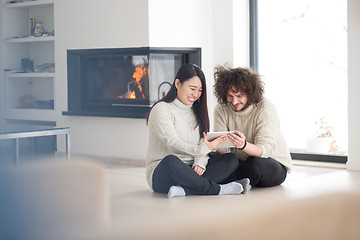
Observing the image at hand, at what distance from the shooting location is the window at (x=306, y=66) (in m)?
2.98

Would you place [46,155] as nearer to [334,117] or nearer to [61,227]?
[61,227]

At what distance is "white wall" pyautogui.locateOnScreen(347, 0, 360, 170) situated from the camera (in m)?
2.74

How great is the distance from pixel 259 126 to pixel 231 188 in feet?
0.80

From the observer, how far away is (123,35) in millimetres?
3080

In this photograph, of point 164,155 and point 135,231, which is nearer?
point 135,231

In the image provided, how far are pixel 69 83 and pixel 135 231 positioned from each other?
326 cm

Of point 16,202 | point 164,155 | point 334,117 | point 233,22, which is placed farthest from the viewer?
point 233,22

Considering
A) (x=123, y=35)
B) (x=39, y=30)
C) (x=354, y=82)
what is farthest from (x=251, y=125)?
(x=39, y=30)

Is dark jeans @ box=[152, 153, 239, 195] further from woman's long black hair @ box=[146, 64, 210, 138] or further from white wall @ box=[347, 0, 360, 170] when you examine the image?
white wall @ box=[347, 0, 360, 170]

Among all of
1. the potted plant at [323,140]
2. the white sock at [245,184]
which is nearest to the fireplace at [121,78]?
the potted plant at [323,140]

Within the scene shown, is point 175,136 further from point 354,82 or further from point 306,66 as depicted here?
point 306,66

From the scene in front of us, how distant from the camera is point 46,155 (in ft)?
0.72

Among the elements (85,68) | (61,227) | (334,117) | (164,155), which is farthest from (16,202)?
(85,68)

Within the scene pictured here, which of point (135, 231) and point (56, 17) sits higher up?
point (56, 17)
